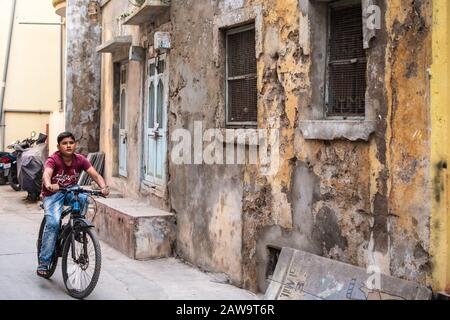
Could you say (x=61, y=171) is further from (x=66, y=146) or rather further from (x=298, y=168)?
(x=298, y=168)

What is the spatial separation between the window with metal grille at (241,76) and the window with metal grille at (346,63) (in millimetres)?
1203

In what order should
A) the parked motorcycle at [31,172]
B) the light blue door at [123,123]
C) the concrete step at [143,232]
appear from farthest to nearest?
1. the parked motorcycle at [31,172]
2. the light blue door at [123,123]
3. the concrete step at [143,232]

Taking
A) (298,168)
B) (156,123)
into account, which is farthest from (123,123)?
(298,168)

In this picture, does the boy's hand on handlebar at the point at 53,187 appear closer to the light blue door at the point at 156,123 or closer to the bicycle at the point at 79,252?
the bicycle at the point at 79,252

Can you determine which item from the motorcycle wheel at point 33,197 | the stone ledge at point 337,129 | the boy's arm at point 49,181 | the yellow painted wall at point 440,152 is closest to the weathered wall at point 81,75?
the motorcycle wheel at point 33,197

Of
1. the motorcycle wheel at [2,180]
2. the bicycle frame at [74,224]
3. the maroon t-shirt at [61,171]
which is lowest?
the motorcycle wheel at [2,180]

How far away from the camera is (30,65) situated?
61.6 ft

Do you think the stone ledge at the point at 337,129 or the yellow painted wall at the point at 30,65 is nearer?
the stone ledge at the point at 337,129

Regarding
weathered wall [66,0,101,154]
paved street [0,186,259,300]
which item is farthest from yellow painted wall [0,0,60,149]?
paved street [0,186,259,300]

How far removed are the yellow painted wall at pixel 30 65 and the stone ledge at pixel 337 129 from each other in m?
14.7

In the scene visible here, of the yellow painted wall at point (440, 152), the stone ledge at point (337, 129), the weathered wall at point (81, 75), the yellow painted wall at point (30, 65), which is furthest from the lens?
the yellow painted wall at point (30, 65)

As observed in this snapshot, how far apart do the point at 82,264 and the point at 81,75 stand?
6.93 metres

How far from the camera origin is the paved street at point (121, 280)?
19.7 feet

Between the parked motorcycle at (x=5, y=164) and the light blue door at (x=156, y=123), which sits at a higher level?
the light blue door at (x=156, y=123)
